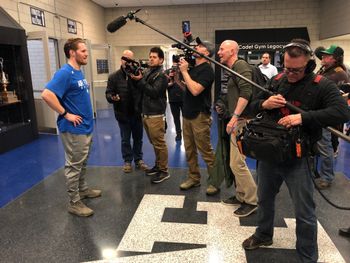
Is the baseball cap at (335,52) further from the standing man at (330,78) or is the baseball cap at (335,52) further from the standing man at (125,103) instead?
the standing man at (125,103)

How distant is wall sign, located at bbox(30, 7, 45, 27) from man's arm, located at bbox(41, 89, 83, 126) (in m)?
4.33

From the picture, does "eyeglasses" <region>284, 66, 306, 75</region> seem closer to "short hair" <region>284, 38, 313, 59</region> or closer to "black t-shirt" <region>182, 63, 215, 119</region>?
"short hair" <region>284, 38, 313, 59</region>

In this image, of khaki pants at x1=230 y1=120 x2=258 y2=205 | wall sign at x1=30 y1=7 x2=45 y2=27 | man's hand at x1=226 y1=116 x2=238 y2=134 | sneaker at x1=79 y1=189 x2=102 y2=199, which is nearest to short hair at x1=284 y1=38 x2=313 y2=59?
man's hand at x1=226 y1=116 x2=238 y2=134

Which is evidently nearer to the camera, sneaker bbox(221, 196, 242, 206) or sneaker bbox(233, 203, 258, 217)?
sneaker bbox(233, 203, 258, 217)

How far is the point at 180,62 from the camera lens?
2.68m

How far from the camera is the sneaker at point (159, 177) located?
10.9 feet

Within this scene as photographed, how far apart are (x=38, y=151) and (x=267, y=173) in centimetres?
402

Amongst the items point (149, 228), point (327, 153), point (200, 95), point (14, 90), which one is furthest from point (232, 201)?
point (14, 90)

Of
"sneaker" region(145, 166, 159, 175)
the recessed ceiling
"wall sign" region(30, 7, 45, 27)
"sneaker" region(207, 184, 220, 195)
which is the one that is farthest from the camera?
the recessed ceiling

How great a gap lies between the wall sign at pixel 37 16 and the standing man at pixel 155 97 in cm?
392

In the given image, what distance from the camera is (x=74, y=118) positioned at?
244 cm

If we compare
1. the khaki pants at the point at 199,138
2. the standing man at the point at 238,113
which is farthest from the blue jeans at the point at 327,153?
the khaki pants at the point at 199,138

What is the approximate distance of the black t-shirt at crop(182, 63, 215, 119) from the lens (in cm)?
269

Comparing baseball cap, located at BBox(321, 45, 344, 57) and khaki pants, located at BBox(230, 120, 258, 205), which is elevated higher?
baseball cap, located at BBox(321, 45, 344, 57)
